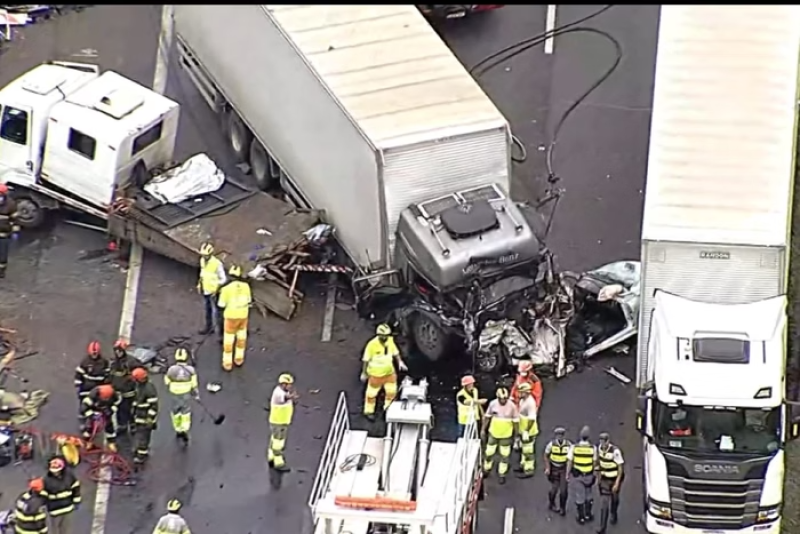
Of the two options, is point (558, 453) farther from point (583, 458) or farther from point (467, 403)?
point (467, 403)

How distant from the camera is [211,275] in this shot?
21094 mm

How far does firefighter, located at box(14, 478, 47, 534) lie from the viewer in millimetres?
16844

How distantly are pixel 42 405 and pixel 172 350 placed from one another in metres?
2.06

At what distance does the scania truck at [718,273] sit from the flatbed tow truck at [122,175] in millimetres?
5654

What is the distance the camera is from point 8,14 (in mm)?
27547

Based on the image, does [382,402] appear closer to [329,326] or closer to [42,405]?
[329,326]

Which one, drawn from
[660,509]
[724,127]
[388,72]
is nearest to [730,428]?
[660,509]

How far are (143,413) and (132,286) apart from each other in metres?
3.97

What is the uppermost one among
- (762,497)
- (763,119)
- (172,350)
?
(763,119)

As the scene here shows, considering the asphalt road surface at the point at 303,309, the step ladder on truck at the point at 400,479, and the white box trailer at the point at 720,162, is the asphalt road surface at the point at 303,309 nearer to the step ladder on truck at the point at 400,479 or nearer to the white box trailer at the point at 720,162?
the step ladder on truck at the point at 400,479

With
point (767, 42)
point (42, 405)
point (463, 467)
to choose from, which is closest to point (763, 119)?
point (767, 42)

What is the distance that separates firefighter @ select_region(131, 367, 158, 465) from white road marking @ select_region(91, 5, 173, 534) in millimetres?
448

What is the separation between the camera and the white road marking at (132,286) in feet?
61.8

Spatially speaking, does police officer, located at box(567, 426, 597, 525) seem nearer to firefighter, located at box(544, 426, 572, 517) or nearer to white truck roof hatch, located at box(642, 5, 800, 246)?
firefighter, located at box(544, 426, 572, 517)
